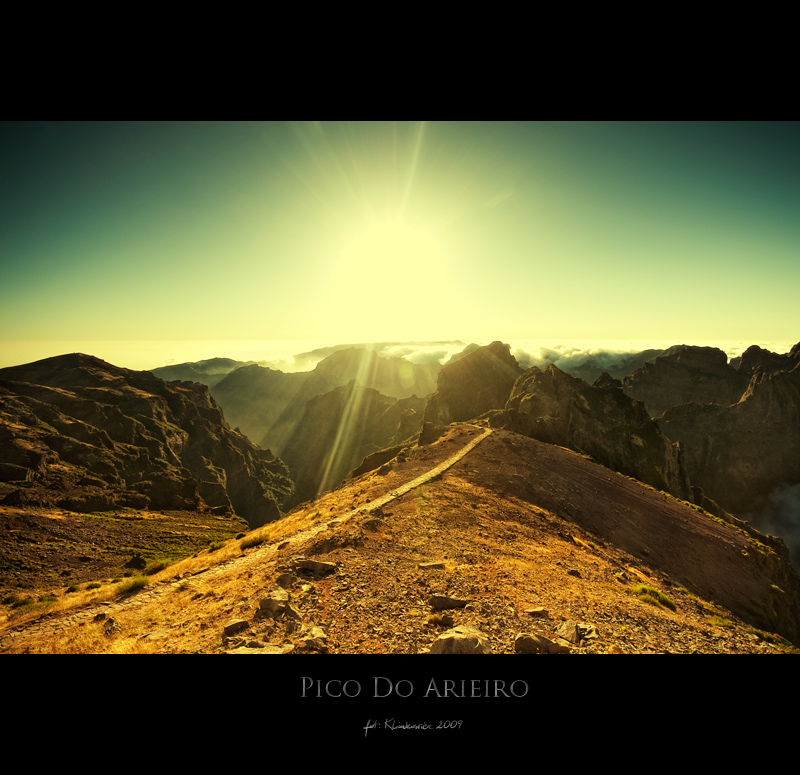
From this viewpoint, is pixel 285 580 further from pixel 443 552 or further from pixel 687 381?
pixel 687 381

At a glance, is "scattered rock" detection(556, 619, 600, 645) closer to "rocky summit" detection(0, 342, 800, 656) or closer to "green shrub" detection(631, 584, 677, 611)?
"rocky summit" detection(0, 342, 800, 656)

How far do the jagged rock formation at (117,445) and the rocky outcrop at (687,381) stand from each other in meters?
180

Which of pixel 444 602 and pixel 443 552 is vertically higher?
pixel 444 602

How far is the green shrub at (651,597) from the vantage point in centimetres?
1295

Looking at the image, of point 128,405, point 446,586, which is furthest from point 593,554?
point 128,405

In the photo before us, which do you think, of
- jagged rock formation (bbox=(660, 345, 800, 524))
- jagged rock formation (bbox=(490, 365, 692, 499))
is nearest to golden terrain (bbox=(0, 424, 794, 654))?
jagged rock formation (bbox=(490, 365, 692, 499))

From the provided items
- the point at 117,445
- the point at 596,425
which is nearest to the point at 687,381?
the point at 596,425

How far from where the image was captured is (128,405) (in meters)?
120

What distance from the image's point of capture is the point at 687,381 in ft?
570

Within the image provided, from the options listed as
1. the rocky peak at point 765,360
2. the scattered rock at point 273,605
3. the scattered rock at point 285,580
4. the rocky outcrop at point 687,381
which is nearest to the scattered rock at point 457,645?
the scattered rock at point 273,605

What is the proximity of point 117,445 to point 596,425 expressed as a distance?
11662 centimetres

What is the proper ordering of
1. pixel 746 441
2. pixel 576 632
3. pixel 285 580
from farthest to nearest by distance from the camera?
pixel 746 441 < pixel 285 580 < pixel 576 632
